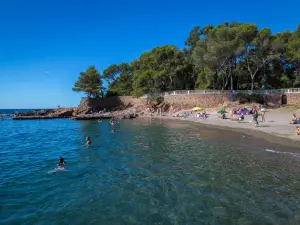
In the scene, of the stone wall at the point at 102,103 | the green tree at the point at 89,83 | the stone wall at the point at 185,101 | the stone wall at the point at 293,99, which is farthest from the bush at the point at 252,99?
the green tree at the point at 89,83

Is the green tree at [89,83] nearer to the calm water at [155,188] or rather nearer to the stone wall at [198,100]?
the stone wall at [198,100]

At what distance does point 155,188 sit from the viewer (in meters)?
9.28

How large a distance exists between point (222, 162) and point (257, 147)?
5.09 m

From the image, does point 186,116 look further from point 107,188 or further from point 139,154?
point 107,188

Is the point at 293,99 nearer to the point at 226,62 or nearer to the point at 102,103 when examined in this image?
the point at 226,62

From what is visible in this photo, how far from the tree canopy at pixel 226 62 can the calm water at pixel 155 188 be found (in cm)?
2896

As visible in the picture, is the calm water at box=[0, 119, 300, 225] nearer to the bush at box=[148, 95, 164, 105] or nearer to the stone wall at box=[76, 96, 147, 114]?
the bush at box=[148, 95, 164, 105]

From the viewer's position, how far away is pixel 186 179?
10234mm

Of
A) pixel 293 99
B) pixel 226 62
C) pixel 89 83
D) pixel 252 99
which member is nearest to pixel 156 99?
pixel 226 62

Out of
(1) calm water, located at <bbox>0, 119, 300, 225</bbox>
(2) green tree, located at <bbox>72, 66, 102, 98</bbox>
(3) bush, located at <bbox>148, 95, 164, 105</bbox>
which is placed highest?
(2) green tree, located at <bbox>72, 66, 102, 98</bbox>

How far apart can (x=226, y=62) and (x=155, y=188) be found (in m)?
39.2

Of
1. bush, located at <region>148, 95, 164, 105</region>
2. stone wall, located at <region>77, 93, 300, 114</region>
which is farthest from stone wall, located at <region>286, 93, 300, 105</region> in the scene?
bush, located at <region>148, 95, 164, 105</region>

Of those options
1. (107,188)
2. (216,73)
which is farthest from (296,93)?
(107,188)

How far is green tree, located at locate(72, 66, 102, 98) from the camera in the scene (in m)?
62.6
